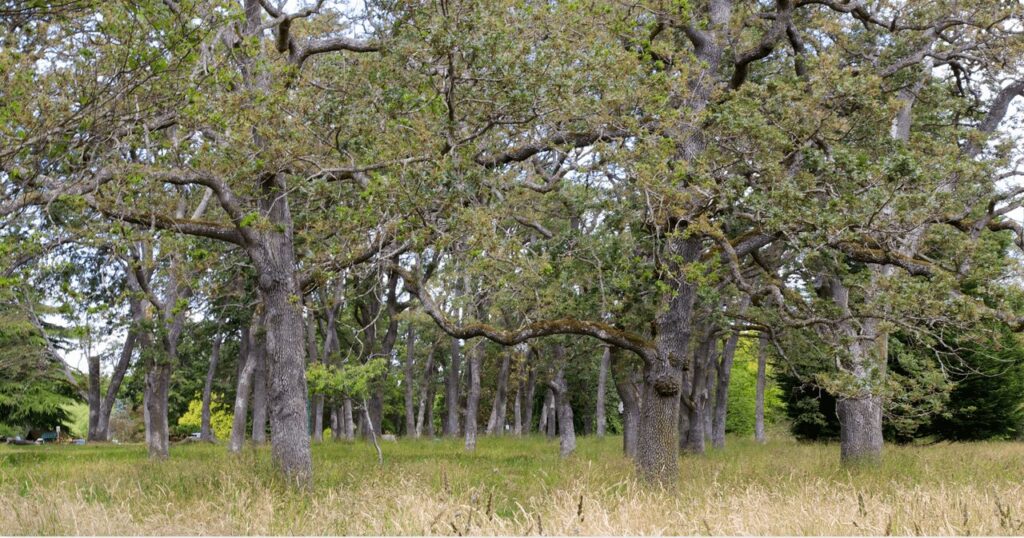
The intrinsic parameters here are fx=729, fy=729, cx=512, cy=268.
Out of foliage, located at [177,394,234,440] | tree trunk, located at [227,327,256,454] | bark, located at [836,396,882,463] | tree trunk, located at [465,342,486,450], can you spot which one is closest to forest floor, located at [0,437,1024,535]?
bark, located at [836,396,882,463]

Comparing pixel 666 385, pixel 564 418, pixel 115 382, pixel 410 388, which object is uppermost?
pixel 666 385

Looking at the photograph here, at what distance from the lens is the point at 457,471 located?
12.5 meters

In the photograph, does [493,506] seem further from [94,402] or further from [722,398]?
[94,402]

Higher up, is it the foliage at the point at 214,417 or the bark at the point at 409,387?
the bark at the point at 409,387

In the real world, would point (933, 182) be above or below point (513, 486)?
above

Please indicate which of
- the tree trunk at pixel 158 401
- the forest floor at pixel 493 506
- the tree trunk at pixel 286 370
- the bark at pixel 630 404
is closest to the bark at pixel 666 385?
the forest floor at pixel 493 506

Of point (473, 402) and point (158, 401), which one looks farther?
point (473, 402)

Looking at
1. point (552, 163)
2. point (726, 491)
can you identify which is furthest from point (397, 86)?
point (726, 491)

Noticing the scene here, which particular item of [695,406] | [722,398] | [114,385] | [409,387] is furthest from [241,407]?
[722,398]

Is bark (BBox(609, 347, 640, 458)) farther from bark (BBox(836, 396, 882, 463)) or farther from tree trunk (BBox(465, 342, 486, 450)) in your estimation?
bark (BBox(836, 396, 882, 463))

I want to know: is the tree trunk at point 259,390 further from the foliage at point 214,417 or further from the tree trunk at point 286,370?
the foliage at point 214,417

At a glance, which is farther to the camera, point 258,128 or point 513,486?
point 513,486

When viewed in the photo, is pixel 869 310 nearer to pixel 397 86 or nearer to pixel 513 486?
pixel 513 486

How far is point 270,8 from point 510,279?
20.9 feet
